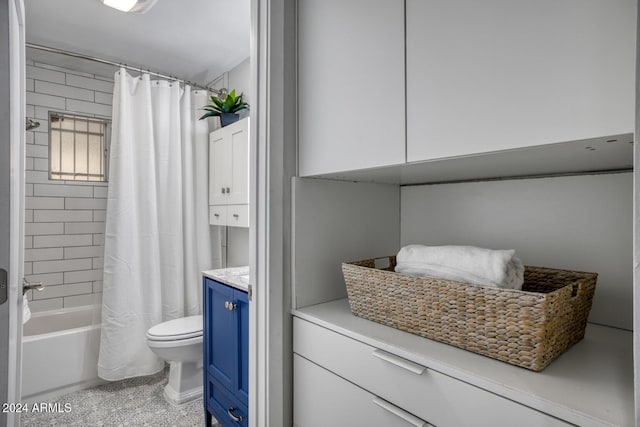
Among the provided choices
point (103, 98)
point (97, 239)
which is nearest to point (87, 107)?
point (103, 98)

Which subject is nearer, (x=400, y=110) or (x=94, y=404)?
(x=400, y=110)

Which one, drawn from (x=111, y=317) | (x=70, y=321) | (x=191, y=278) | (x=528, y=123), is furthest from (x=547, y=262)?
(x=70, y=321)

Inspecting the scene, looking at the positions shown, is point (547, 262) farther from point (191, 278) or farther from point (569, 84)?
point (191, 278)

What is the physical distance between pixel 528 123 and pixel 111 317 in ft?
8.76

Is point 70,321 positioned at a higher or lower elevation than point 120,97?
lower

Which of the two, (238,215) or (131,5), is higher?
(131,5)

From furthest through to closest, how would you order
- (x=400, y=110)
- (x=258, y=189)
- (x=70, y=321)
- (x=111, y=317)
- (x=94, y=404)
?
(x=70, y=321), (x=111, y=317), (x=94, y=404), (x=258, y=189), (x=400, y=110)

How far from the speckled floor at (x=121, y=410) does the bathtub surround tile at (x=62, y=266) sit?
1.07 m

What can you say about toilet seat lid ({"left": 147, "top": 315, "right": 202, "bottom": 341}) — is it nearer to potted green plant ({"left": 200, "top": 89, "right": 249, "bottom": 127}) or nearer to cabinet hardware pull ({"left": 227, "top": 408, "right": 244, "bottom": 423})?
cabinet hardware pull ({"left": 227, "top": 408, "right": 244, "bottom": 423})

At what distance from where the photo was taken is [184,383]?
2154 mm

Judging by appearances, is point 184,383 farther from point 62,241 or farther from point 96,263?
point 62,241

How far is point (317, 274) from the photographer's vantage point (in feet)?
4.18

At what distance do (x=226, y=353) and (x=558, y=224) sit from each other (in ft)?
4.92

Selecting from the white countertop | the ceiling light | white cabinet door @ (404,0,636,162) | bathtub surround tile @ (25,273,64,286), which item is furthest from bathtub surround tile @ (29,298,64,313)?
white cabinet door @ (404,0,636,162)
